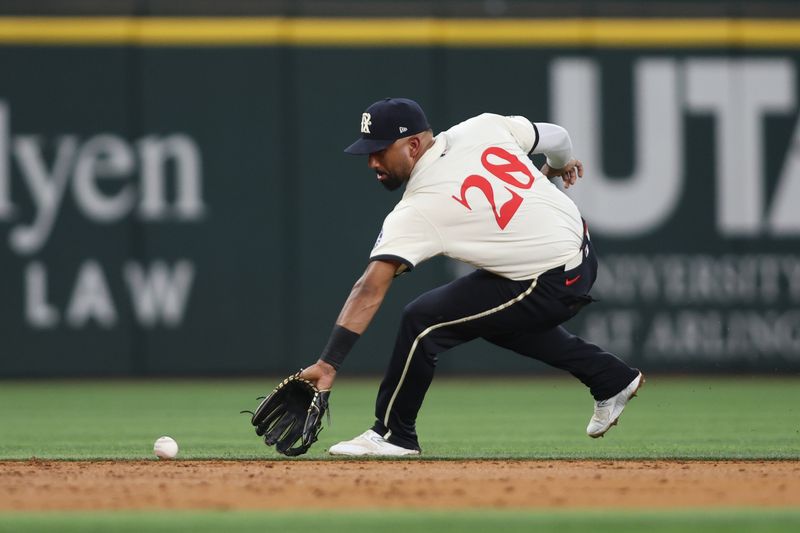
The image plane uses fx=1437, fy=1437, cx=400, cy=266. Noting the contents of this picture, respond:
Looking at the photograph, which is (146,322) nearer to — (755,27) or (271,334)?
(271,334)

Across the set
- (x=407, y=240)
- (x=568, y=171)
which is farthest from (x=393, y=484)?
(x=568, y=171)

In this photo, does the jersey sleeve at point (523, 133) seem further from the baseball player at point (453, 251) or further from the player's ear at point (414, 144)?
the player's ear at point (414, 144)

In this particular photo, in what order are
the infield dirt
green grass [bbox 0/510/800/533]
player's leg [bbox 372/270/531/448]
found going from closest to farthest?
green grass [bbox 0/510/800/533] → the infield dirt → player's leg [bbox 372/270/531/448]

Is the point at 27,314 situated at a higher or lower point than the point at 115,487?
lower

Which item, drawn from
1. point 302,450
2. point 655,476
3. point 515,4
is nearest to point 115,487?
point 302,450

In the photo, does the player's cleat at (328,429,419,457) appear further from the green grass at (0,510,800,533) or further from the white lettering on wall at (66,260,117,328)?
the white lettering on wall at (66,260,117,328)

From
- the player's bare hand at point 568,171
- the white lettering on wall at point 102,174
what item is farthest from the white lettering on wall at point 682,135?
the player's bare hand at point 568,171

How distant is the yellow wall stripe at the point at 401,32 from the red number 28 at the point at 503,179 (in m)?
6.15

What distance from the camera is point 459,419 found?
28.3 feet

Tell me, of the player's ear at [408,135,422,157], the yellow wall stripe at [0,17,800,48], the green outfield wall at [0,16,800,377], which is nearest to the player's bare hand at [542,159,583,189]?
the player's ear at [408,135,422,157]

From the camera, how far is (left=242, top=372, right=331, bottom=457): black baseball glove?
6.07 m

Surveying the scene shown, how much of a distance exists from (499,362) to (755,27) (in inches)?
144

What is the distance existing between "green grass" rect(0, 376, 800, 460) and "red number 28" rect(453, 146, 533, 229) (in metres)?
1.06

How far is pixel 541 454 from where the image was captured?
6348 mm
